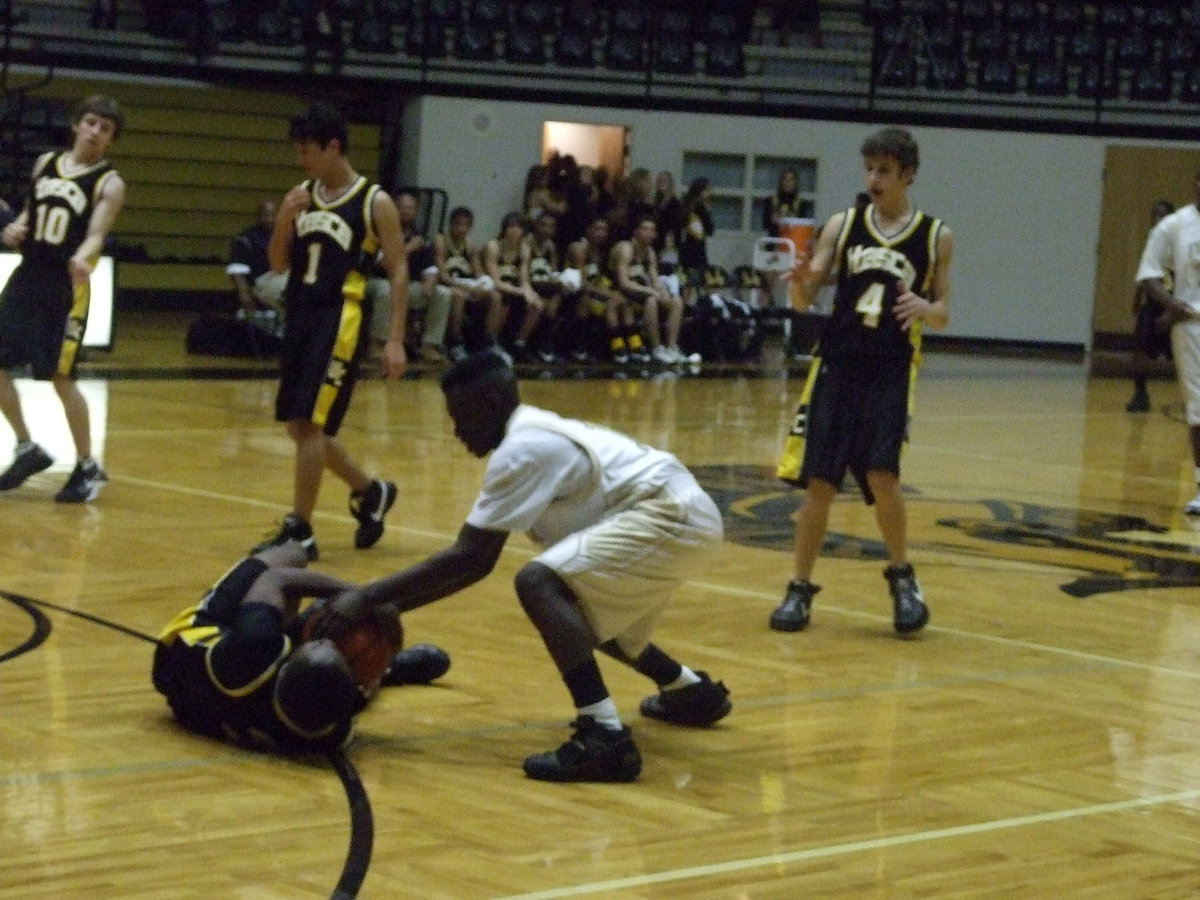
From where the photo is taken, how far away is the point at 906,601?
6711 millimetres

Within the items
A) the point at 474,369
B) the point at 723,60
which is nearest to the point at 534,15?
the point at 723,60

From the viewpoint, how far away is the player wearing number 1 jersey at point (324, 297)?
7703 mm

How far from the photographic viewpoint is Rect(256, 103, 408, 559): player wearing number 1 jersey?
25.3ft

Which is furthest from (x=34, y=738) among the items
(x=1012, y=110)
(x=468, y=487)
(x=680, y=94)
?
(x=1012, y=110)

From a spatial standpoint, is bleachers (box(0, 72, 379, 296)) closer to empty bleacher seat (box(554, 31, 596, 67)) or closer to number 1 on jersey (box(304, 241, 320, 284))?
empty bleacher seat (box(554, 31, 596, 67))

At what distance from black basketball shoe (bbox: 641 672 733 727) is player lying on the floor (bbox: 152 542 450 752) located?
785mm

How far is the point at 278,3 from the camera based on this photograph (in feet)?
67.9

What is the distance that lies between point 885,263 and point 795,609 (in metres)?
1.19

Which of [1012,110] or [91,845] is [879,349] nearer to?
[91,845]

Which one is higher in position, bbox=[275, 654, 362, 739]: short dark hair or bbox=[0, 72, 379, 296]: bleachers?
bbox=[0, 72, 379, 296]: bleachers

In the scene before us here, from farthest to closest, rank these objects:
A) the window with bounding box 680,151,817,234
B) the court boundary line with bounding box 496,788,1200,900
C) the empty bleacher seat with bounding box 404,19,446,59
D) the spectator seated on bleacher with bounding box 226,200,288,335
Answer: the window with bounding box 680,151,817,234 → the empty bleacher seat with bounding box 404,19,446,59 → the spectator seated on bleacher with bounding box 226,200,288,335 → the court boundary line with bounding box 496,788,1200,900

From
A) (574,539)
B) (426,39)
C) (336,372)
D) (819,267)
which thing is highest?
(426,39)

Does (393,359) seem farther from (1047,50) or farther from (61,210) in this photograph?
(1047,50)

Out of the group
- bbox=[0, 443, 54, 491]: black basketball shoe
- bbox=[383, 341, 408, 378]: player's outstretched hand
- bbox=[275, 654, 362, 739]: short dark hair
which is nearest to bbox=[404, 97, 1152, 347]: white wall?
bbox=[0, 443, 54, 491]: black basketball shoe
